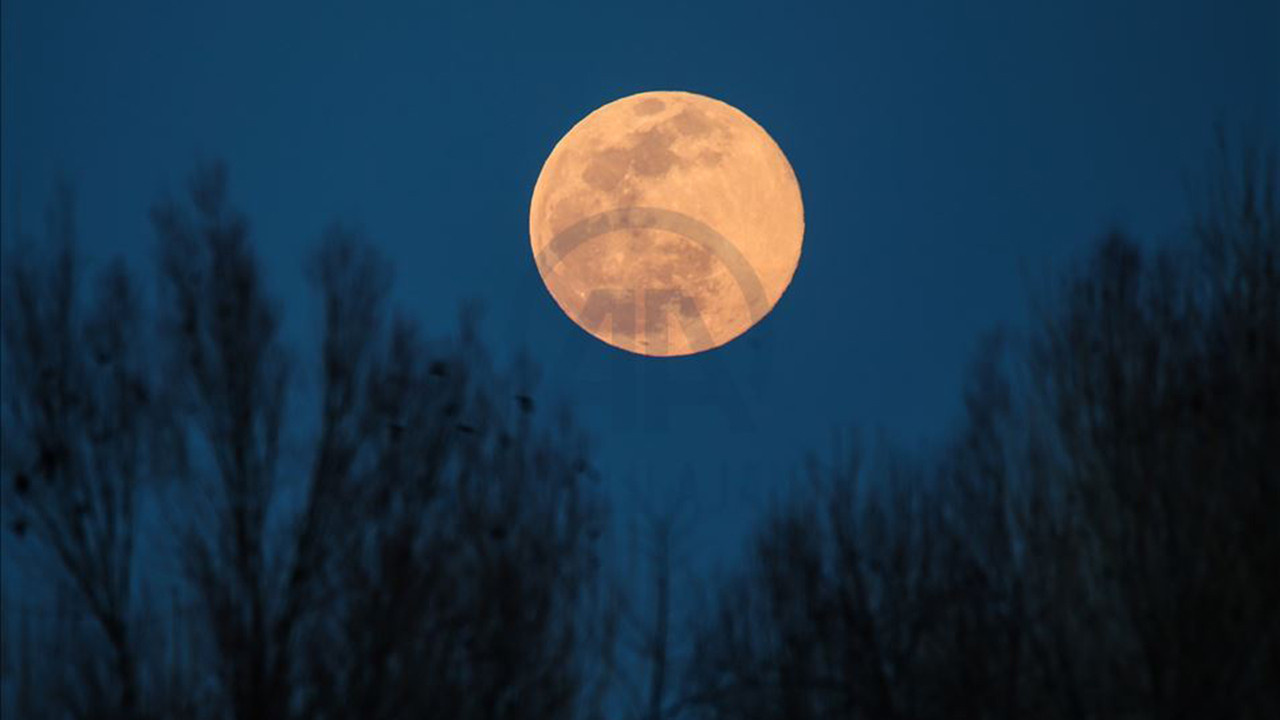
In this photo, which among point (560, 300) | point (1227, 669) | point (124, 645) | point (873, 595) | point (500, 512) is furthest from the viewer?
point (560, 300)

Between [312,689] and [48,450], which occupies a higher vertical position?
[48,450]

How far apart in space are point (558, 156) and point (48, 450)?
6712 millimetres

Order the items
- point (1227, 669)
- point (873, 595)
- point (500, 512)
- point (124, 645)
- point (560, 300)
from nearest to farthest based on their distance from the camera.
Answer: point (124, 645)
point (1227, 669)
point (500, 512)
point (873, 595)
point (560, 300)

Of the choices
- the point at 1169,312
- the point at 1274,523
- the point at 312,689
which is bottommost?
the point at 312,689

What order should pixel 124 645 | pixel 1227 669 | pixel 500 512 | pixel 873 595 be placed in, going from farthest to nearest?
pixel 873 595 → pixel 500 512 → pixel 1227 669 → pixel 124 645

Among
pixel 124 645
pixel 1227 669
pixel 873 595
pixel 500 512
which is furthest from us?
pixel 873 595

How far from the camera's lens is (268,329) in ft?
38.6

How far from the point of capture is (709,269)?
629 inches

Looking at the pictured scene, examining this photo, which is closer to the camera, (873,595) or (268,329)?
(268,329)

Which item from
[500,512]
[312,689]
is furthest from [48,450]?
[500,512]

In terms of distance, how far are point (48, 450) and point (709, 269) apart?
6651mm

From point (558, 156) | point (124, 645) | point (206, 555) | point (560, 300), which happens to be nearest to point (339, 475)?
point (206, 555)

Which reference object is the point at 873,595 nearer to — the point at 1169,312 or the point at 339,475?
the point at 1169,312

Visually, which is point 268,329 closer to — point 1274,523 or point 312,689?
point 312,689
